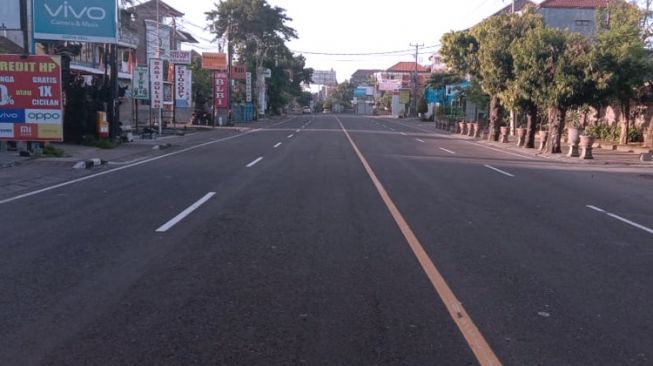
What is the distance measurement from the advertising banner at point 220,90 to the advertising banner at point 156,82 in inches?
647

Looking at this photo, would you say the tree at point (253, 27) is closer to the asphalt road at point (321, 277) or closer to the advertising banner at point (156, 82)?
the advertising banner at point (156, 82)

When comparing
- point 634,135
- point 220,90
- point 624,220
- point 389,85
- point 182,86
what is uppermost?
point 389,85

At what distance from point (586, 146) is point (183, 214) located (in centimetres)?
2000

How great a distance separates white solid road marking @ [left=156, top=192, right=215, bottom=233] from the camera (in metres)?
9.78

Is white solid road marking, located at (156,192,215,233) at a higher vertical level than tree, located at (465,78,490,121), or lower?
lower

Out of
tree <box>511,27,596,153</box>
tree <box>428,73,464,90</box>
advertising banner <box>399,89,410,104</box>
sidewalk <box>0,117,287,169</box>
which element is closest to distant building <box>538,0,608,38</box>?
tree <box>428,73,464,90</box>

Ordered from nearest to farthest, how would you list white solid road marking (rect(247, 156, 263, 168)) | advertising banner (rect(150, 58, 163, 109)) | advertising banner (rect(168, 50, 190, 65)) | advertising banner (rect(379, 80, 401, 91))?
white solid road marking (rect(247, 156, 263, 168)) < advertising banner (rect(150, 58, 163, 109)) < advertising banner (rect(168, 50, 190, 65)) < advertising banner (rect(379, 80, 401, 91))

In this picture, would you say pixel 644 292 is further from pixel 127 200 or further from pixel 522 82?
pixel 522 82

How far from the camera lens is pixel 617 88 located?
2752cm

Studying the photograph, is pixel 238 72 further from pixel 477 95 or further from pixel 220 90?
pixel 477 95

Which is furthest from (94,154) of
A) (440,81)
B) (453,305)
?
(440,81)

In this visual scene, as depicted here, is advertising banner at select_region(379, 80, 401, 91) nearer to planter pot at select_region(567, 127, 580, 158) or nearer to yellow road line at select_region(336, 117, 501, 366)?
planter pot at select_region(567, 127, 580, 158)

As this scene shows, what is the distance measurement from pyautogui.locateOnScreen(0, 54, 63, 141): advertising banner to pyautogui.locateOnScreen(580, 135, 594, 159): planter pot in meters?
19.0

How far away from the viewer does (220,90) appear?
51.8 m
